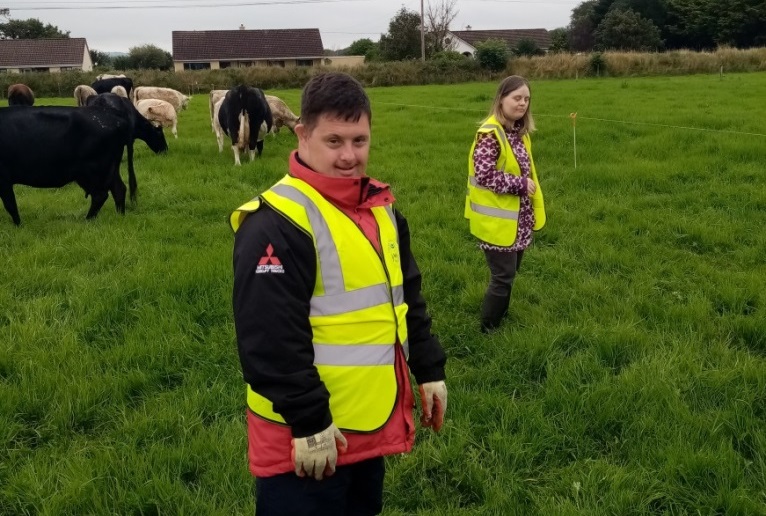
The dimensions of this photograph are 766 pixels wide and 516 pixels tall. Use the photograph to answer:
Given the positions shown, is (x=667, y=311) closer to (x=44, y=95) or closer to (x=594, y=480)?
(x=594, y=480)

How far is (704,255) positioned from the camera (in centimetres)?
566

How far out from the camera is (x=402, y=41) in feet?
155

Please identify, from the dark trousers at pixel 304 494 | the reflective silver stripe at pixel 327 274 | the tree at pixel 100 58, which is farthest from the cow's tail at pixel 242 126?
the tree at pixel 100 58

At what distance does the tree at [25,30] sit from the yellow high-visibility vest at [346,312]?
77237 mm

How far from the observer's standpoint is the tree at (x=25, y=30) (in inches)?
2530

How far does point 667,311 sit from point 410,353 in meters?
3.04

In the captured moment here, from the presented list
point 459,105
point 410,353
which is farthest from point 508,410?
point 459,105

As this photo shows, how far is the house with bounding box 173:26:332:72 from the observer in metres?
56.5

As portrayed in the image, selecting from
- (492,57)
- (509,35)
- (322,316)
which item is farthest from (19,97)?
(509,35)

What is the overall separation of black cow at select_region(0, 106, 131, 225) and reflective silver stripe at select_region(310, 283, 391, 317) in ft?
21.5

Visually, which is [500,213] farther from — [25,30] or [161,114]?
[25,30]

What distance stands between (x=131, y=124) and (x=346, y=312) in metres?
7.27

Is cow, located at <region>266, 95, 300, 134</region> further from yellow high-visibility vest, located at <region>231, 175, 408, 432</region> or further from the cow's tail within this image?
yellow high-visibility vest, located at <region>231, 175, 408, 432</region>

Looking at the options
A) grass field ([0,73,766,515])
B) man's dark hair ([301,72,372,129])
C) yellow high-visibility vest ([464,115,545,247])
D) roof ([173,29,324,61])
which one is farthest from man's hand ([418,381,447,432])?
roof ([173,29,324,61])
